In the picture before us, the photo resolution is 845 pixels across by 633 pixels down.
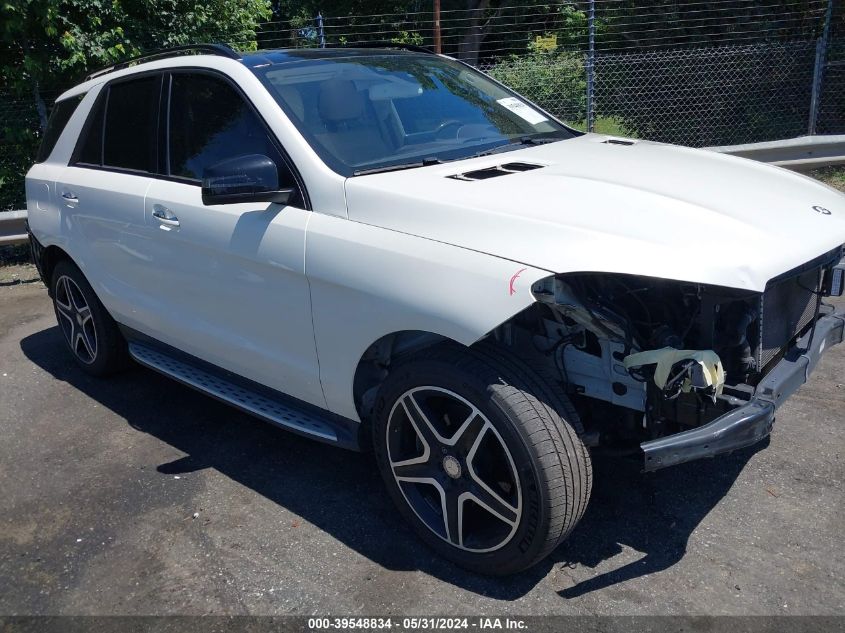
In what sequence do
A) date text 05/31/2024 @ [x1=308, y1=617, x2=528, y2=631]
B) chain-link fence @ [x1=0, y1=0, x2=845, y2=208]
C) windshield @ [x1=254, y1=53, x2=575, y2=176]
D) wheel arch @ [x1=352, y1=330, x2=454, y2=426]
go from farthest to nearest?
chain-link fence @ [x1=0, y1=0, x2=845, y2=208] < windshield @ [x1=254, y1=53, x2=575, y2=176] < wheel arch @ [x1=352, y1=330, x2=454, y2=426] < date text 05/31/2024 @ [x1=308, y1=617, x2=528, y2=631]

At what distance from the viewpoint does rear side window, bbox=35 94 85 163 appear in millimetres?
5188

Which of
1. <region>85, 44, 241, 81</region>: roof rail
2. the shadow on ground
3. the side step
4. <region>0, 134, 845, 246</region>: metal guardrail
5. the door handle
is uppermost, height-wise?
<region>85, 44, 241, 81</region>: roof rail

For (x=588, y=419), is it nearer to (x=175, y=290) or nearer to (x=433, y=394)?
(x=433, y=394)

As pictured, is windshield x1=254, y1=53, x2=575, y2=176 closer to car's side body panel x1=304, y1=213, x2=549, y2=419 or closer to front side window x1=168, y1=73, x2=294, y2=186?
front side window x1=168, y1=73, x2=294, y2=186

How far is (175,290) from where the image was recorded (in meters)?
4.07

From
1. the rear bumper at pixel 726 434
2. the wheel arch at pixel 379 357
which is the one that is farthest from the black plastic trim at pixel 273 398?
the rear bumper at pixel 726 434

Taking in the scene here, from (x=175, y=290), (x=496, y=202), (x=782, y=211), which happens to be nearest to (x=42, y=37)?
(x=175, y=290)

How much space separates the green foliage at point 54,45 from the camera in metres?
8.95

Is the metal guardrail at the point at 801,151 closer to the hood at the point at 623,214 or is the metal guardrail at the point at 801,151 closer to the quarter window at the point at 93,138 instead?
the hood at the point at 623,214

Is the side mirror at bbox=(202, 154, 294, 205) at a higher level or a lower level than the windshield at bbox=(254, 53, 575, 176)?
lower

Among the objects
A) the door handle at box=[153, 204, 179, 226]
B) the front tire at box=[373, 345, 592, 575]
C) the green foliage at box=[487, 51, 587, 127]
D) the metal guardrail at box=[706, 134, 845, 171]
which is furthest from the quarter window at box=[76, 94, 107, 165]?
the green foliage at box=[487, 51, 587, 127]

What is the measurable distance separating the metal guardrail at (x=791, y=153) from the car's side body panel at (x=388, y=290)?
20.4 feet

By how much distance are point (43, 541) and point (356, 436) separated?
147 cm

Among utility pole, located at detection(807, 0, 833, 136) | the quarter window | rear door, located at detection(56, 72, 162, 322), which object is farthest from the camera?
utility pole, located at detection(807, 0, 833, 136)
